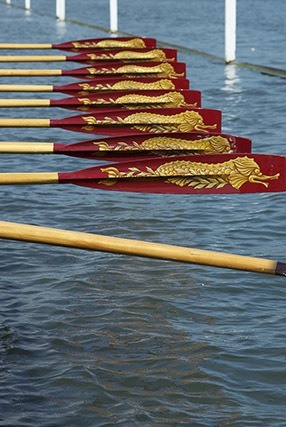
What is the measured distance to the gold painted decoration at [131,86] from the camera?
857cm

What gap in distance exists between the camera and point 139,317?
19.1ft

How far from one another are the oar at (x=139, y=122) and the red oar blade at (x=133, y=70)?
Result: 1.43 metres

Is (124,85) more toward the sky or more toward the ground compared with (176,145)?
more toward the sky

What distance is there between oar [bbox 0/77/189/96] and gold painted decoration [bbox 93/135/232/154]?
151cm

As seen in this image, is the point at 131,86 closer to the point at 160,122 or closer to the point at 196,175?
the point at 160,122

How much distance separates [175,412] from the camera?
15.7ft

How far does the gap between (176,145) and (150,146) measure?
155 mm

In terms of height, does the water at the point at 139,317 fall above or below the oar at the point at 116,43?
below

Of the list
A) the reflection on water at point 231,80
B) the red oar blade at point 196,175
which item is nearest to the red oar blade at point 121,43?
the reflection on water at point 231,80

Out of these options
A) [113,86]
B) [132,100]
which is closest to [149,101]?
[132,100]

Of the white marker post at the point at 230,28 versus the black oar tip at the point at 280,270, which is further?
the white marker post at the point at 230,28

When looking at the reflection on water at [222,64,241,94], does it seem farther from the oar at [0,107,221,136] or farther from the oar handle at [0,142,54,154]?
the oar handle at [0,142,54,154]

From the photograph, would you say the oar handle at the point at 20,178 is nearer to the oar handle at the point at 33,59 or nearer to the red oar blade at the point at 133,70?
the red oar blade at the point at 133,70

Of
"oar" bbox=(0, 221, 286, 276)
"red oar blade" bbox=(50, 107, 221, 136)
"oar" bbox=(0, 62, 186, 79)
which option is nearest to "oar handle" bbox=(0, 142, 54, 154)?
"red oar blade" bbox=(50, 107, 221, 136)
